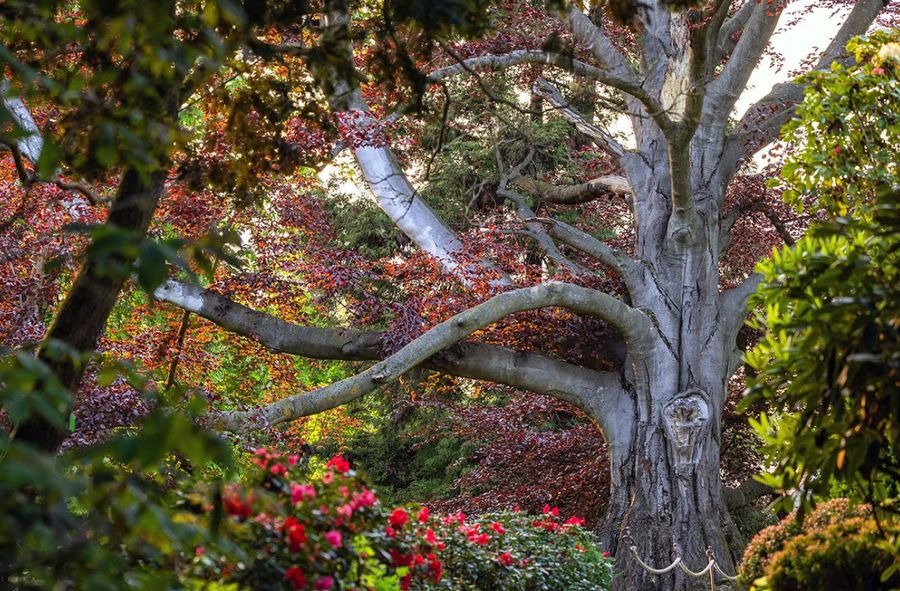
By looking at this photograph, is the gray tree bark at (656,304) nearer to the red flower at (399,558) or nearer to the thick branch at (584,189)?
the thick branch at (584,189)

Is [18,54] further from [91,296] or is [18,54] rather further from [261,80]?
[91,296]

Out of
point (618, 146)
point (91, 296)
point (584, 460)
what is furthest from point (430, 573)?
point (584, 460)

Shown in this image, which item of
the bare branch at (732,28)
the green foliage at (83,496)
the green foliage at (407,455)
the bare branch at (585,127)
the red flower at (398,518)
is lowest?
the green foliage at (83,496)

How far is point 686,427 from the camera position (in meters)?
11.5

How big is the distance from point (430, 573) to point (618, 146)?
8.63 metres

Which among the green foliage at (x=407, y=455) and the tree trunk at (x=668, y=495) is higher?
the green foliage at (x=407, y=455)

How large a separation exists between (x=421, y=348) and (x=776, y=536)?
432 cm

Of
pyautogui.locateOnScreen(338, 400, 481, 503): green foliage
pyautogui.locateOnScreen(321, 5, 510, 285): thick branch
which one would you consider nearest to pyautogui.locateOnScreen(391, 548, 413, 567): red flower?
pyautogui.locateOnScreen(321, 5, 510, 285): thick branch

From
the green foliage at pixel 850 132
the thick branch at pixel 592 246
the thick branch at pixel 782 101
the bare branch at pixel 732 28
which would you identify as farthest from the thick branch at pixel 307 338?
the bare branch at pixel 732 28

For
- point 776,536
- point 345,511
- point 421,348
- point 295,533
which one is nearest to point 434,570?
point 345,511

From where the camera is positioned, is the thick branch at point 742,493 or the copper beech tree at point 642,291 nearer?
the copper beech tree at point 642,291

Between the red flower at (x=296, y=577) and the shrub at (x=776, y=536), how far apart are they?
342 centimetres

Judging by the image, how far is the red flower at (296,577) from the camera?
11.0ft

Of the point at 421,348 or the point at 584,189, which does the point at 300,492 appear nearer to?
the point at 421,348
